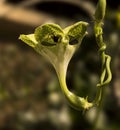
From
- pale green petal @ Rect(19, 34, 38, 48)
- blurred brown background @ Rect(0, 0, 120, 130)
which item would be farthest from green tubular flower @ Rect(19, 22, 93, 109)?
blurred brown background @ Rect(0, 0, 120, 130)

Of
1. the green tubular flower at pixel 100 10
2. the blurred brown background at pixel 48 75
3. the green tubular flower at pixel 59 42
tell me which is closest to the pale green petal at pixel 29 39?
the green tubular flower at pixel 59 42

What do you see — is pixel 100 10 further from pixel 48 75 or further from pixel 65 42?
pixel 48 75

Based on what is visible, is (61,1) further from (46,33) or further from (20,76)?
(46,33)

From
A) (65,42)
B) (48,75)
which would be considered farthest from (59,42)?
(48,75)

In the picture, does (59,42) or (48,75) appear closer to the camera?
(59,42)

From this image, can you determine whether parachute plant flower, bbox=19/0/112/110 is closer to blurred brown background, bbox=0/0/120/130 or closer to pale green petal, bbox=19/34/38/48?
pale green petal, bbox=19/34/38/48
